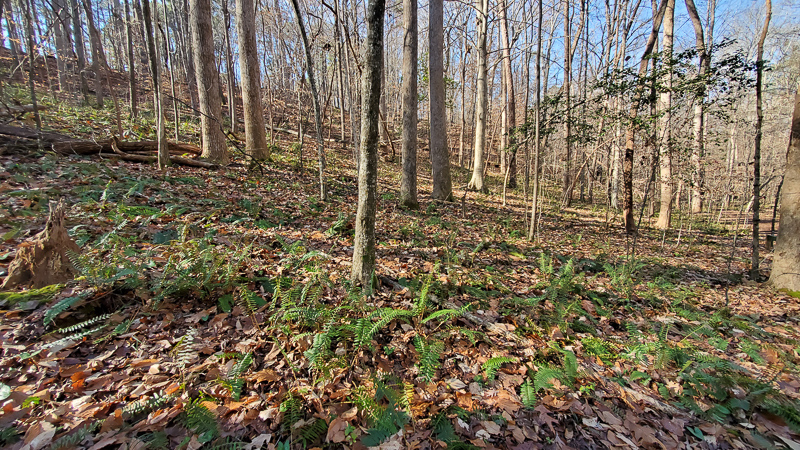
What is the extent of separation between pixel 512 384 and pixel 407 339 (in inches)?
37.7

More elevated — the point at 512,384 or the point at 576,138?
the point at 576,138

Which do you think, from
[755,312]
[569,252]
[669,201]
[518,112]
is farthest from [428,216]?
[518,112]

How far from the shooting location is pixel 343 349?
2.58 metres

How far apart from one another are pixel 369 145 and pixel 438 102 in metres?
6.59

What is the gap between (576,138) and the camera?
25.1ft

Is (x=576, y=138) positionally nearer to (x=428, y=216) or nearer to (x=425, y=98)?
(x=428, y=216)

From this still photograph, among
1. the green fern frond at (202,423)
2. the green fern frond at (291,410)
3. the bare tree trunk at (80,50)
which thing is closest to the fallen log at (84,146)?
the green fern frond at (202,423)

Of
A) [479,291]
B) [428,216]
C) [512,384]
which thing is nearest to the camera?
[512,384]

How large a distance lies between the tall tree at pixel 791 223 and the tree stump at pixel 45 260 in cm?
992

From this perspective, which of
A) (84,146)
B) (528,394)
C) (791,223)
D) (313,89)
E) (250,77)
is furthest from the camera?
(250,77)

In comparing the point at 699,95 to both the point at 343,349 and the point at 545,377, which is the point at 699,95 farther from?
the point at 343,349

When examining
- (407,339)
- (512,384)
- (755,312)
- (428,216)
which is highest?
(428,216)

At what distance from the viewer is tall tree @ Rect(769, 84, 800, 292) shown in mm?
4859

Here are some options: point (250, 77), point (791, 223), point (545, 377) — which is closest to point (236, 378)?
point (545, 377)
